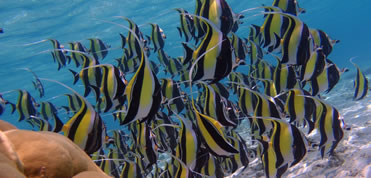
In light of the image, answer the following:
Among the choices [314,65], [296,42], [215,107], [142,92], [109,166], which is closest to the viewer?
[142,92]

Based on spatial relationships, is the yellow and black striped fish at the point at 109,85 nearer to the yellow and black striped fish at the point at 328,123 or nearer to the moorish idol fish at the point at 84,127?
the moorish idol fish at the point at 84,127

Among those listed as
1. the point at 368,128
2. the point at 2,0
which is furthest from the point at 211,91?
the point at 2,0

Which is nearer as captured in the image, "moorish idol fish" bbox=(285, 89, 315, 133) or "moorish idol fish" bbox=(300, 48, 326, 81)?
"moorish idol fish" bbox=(300, 48, 326, 81)

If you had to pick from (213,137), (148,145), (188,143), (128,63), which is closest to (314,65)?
(213,137)

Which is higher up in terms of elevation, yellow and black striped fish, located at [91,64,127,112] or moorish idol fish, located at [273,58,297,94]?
yellow and black striped fish, located at [91,64,127,112]

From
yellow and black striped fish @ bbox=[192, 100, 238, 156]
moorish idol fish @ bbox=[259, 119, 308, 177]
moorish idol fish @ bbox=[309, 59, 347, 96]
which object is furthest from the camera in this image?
moorish idol fish @ bbox=[309, 59, 347, 96]

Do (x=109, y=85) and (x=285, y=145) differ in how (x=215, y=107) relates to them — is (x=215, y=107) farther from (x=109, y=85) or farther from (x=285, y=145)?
(x=109, y=85)

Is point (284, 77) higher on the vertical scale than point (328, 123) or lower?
higher

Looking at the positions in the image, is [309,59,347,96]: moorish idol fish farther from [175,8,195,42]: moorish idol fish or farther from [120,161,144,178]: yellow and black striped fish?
[120,161,144,178]: yellow and black striped fish

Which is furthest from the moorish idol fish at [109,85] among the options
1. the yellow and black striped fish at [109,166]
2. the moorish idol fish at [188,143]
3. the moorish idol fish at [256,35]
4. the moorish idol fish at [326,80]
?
the moorish idol fish at [256,35]

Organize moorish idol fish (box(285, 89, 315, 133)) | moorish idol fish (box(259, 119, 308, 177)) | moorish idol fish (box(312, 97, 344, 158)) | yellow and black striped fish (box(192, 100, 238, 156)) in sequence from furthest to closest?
moorish idol fish (box(285, 89, 315, 133)), moorish idol fish (box(312, 97, 344, 158)), moorish idol fish (box(259, 119, 308, 177)), yellow and black striped fish (box(192, 100, 238, 156))

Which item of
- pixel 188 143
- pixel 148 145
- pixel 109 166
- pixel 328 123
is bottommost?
pixel 109 166

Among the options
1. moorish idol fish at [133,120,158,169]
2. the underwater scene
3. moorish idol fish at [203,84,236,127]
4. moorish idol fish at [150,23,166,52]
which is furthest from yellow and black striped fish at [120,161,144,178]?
moorish idol fish at [150,23,166,52]

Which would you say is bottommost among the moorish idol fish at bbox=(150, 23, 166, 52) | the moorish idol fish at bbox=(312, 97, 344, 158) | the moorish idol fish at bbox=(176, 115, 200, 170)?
the moorish idol fish at bbox=(312, 97, 344, 158)
